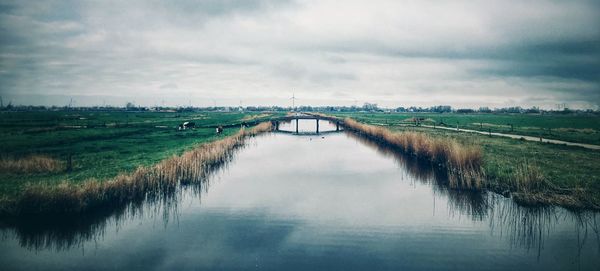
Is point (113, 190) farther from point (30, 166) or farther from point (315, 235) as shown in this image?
point (315, 235)

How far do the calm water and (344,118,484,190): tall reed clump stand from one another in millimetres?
1276

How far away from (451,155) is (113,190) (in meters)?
23.7

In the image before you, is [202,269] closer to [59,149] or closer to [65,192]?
[65,192]

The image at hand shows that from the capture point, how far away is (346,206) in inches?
723

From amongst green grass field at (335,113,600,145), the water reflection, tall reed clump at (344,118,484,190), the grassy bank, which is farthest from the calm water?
green grass field at (335,113,600,145)

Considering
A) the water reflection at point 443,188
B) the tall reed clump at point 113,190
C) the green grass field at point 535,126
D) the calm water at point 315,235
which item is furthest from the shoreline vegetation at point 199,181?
the green grass field at point 535,126

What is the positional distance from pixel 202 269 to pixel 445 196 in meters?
15.3

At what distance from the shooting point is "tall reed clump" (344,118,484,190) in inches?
822

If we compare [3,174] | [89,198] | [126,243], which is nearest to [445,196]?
[126,243]

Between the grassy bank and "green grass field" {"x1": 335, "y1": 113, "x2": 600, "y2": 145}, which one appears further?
"green grass field" {"x1": 335, "y1": 113, "x2": 600, "y2": 145}

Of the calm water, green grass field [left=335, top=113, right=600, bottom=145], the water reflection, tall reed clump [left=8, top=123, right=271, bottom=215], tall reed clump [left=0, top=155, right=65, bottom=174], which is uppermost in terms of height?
green grass field [left=335, top=113, right=600, bottom=145]

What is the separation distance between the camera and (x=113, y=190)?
17328mm

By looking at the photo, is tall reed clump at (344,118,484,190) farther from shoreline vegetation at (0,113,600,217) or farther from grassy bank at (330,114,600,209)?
grassy bank at (330,114,600,209)

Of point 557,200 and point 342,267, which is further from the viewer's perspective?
point 557,200
